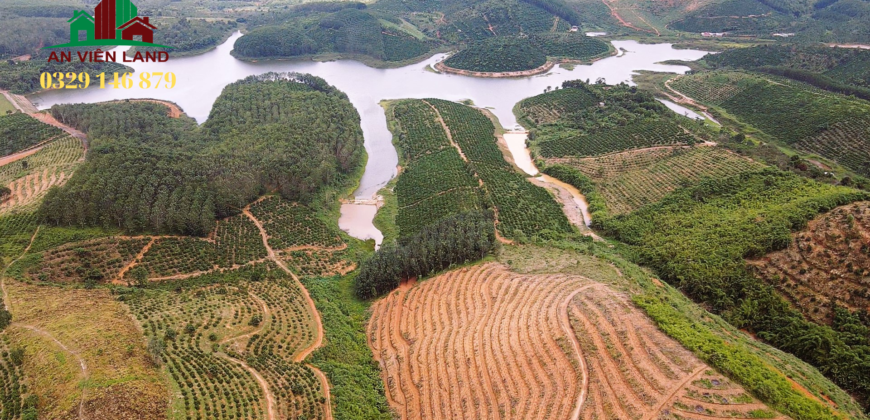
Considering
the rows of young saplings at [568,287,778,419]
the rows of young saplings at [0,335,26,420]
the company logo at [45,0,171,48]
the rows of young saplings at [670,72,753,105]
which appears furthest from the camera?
the company logo at [45,0,171,48]

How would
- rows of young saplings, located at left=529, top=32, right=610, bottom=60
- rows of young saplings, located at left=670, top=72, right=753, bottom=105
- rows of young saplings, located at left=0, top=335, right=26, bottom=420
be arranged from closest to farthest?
rows of young saplings, located at left=0, top=335, right=26, bottom=420, rows of young saplings, located at left=670, top=72, right=753, bottom=105, rows of young saplings, located at left=529, top=32, right=610, bottom=60

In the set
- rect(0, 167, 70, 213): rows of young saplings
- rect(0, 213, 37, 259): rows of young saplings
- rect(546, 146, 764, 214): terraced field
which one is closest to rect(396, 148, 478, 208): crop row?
rect(546, 146, 764, 214): terraced field

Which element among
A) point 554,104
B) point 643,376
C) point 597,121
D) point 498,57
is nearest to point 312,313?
point 643,376

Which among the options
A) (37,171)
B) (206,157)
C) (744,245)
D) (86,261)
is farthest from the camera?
(206,157)

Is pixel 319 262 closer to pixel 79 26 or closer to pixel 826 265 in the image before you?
pixel 826 265

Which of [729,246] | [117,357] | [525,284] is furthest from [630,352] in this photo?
[117,357]

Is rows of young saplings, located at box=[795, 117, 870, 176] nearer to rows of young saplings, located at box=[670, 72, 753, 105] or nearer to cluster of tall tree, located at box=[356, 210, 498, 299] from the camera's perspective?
rows of young saplings, located at box=[670, 72, 753, 105]
